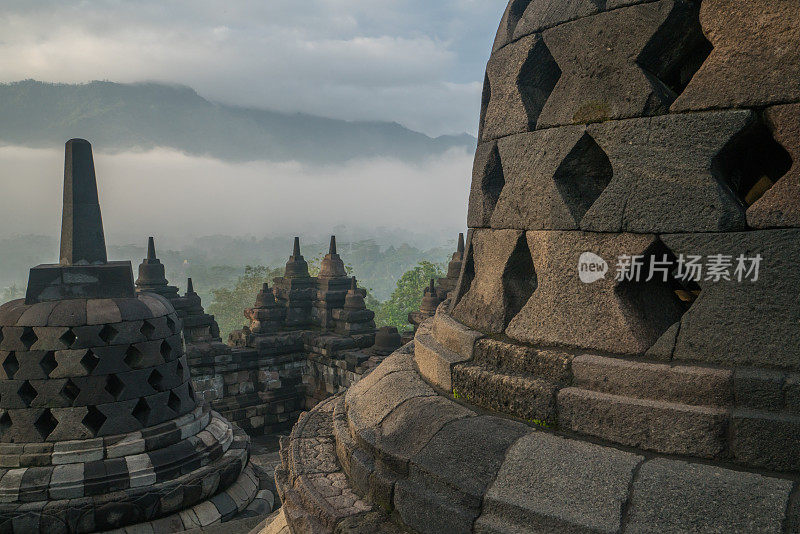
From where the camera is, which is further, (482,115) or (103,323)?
(103,323)

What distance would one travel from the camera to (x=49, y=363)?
5.40 meters

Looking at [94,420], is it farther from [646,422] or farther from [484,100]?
[646,422]

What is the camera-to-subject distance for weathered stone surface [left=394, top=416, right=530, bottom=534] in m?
2.20

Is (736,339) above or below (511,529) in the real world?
above

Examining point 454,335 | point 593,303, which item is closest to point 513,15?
point 593,303

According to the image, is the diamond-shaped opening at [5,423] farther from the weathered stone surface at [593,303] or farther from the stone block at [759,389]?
the stone block at [759,389]

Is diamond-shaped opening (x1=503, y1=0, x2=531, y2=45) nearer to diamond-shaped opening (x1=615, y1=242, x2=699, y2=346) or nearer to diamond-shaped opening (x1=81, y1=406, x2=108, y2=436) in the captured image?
diamond-shaped opening (x1=615, y1=242, x2=699, y2=346)

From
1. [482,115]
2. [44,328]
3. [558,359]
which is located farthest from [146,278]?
[558,359]

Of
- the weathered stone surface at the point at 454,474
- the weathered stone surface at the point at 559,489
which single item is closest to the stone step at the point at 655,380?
the weathered stone surface at the point at 559,489

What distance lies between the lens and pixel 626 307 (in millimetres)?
2449

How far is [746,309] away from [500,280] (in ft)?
3.82

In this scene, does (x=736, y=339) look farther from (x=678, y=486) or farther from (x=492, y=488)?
(x=492, y=488)

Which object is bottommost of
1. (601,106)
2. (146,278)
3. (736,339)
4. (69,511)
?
(69,511)

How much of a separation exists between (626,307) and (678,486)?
79 cm
